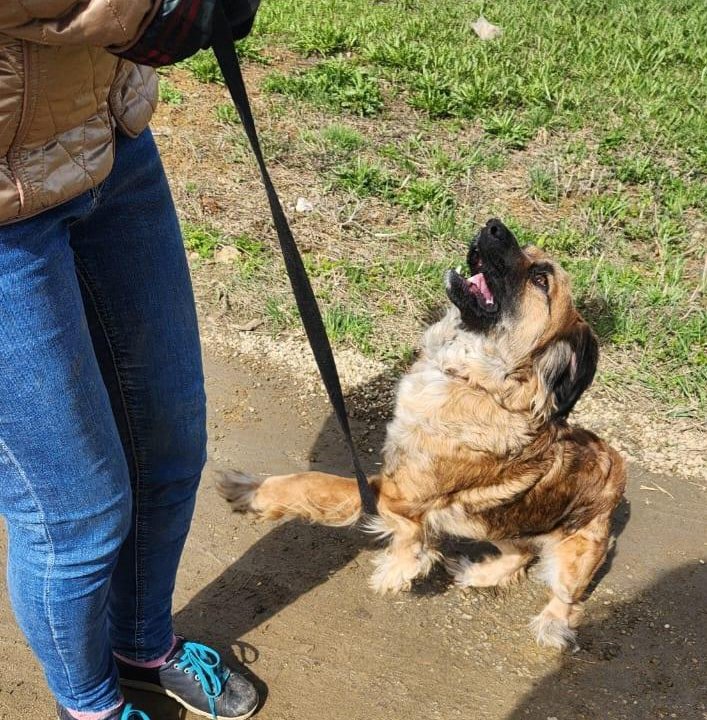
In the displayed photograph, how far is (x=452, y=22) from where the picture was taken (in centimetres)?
841

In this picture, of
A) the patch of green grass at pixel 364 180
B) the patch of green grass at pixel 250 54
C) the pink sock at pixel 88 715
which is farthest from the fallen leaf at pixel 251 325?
the patch of green grass at pixel 250 54

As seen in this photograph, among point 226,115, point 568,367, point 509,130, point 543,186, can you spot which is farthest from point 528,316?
point 226,115

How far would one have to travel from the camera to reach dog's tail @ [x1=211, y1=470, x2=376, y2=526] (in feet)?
11.3

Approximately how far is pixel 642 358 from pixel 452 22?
4.83 m

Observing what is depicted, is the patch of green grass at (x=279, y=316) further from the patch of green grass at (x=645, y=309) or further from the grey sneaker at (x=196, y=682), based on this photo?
the grey sneaker at (x=196, y=682)

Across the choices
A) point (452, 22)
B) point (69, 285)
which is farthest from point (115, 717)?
point (452, 22)

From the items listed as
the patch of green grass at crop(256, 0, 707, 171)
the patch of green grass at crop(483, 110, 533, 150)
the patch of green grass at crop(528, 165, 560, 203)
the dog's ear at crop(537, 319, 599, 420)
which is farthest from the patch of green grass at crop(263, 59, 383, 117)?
the dog's ear at crop(537, 319, 599, 420)

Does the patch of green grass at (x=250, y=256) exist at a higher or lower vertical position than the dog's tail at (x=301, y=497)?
higher

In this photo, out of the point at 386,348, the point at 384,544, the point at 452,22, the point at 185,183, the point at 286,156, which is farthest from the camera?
the point at 452,22

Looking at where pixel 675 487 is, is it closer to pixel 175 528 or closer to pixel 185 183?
pixel 175 528

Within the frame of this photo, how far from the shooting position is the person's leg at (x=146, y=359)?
6.85ft

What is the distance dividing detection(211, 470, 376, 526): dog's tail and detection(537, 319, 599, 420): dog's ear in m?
0.87

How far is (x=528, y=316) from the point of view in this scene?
346cm

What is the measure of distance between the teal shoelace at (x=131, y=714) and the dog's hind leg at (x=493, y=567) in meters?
1.56
